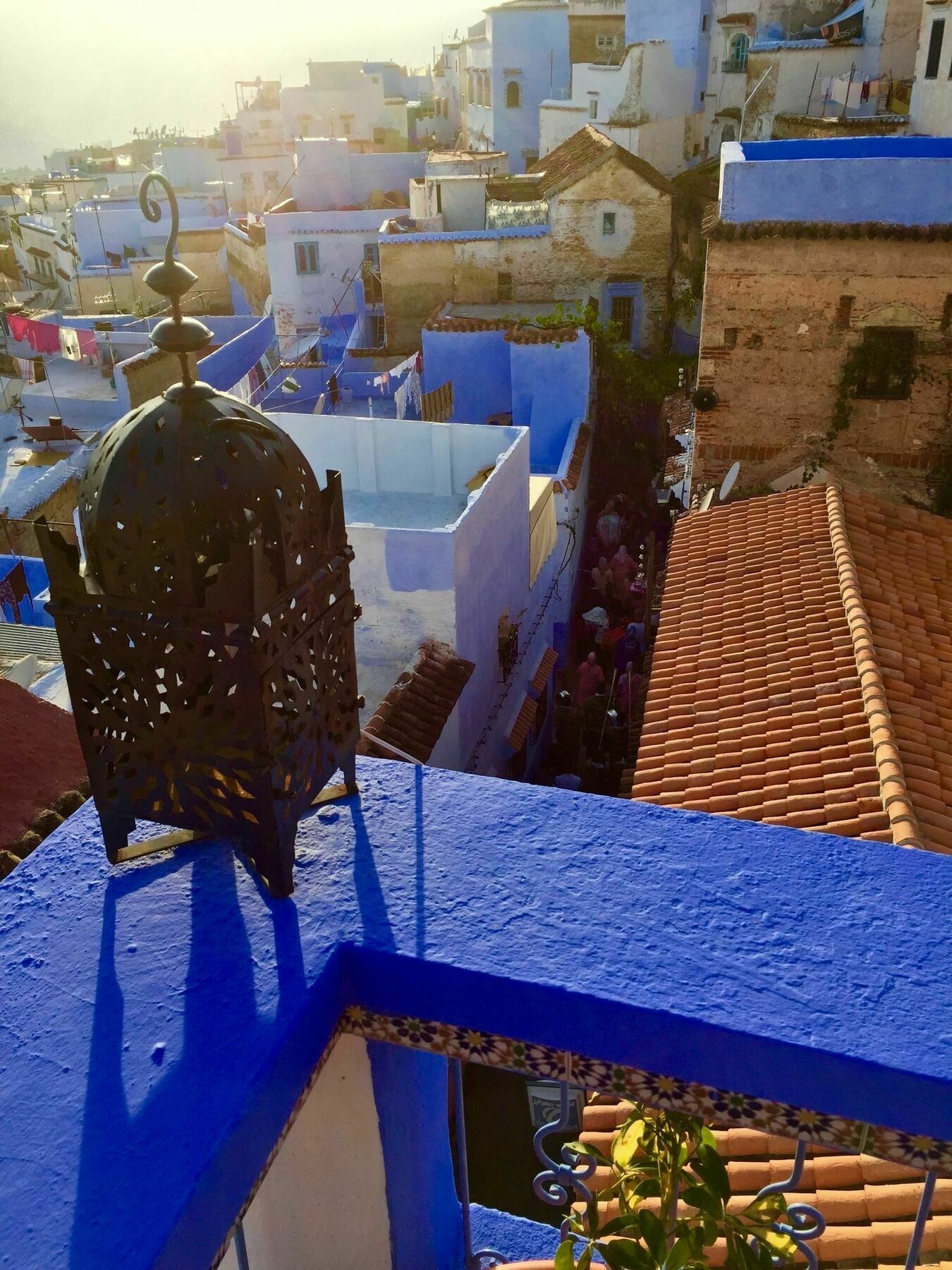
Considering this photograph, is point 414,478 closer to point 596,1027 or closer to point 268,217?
point 596,1027

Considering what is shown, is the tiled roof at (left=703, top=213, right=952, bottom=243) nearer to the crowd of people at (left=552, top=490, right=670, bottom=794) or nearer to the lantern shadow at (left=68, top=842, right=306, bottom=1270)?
the crowd of people at (left=552, top=490, right=670, bottom=794)

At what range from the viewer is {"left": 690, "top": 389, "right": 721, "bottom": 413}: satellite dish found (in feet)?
40.6

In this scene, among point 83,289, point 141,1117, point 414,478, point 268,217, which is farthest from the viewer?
point 83,289

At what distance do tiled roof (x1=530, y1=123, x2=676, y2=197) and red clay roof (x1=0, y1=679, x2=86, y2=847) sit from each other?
21820 mm

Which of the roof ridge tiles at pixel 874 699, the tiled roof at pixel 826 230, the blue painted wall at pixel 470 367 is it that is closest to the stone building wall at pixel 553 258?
the blue painted wall at pixel 470 367

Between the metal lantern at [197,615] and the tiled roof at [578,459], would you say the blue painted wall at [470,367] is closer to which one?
the tiled roof at [578,459]

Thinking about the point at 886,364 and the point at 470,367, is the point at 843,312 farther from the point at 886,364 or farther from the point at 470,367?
the point at 470,367

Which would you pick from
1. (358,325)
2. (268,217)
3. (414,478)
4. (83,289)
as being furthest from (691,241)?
(83,289)

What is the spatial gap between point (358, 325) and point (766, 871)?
24.5 m

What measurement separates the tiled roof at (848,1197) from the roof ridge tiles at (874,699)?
53.7 inches

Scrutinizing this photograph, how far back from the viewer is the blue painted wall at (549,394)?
60.0 feet

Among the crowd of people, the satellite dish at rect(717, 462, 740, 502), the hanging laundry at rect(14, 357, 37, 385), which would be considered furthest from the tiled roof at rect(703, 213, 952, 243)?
the hanging laundry at rect(14, 357, 37, 385)

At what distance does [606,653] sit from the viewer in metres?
16.0

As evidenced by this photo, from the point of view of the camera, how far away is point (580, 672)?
1466 centimetres
